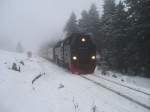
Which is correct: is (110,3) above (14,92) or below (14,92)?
above

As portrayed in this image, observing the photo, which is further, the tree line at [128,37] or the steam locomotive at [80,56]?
the steam locomotive at [80,56]

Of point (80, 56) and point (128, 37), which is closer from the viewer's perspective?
point (80, 56)

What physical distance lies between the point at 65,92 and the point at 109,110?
4.12 metres

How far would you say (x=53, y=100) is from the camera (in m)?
10.2

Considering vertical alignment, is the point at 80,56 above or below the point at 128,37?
below

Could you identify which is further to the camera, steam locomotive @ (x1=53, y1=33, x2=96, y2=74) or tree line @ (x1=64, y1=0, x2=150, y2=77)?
steam locomotive @ (x1=53, y1=33, x2=96, y2=74)

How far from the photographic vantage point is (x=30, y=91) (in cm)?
1170

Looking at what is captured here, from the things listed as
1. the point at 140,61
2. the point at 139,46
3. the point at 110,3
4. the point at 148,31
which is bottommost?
the point at 140,61

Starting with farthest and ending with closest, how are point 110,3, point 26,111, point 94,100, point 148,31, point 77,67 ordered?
point 110,3
point 77,67
point 148,31
point 94,100
point 26,111

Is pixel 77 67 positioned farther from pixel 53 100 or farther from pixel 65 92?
pixel 53 100

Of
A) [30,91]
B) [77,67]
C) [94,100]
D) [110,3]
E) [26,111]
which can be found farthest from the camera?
[110,3]

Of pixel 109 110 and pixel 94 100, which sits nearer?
pixel 109 110

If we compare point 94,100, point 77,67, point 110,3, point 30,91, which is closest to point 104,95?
point 94,100

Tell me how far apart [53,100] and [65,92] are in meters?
1.92
